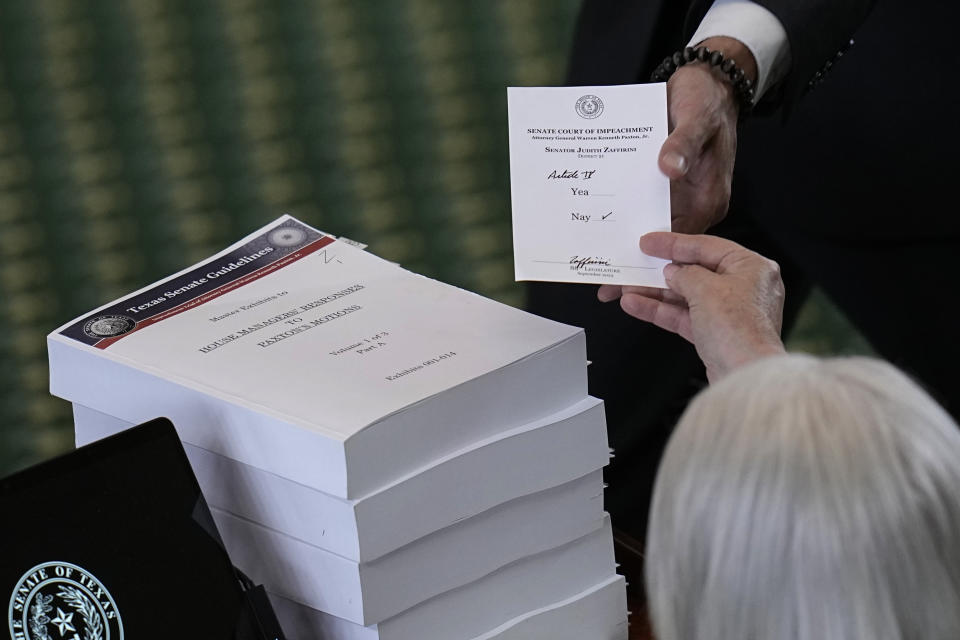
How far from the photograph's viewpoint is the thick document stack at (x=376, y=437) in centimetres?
76

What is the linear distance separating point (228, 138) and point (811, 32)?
1013mm

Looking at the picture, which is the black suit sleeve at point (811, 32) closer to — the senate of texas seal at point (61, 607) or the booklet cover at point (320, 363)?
the booklet cover at point (320, 363)

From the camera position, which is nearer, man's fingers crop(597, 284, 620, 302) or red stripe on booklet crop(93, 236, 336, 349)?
red stripe on booklet crop(93, 236, 336, 349)

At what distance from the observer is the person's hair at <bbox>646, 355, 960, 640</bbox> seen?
0.48 meters

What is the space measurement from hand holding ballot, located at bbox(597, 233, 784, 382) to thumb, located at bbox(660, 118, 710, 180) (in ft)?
0.17

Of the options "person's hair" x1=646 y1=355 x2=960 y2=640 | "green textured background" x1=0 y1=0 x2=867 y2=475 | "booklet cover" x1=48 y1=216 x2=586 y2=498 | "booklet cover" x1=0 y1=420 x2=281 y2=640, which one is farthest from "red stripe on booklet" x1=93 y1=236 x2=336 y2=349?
"green textured background" x1=0 y1=0 x2=867 y2=475

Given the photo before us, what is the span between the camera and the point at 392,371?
2.67 feet

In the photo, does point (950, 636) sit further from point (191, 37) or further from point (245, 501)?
point (191, 37)

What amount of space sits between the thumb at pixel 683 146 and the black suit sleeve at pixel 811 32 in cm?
20

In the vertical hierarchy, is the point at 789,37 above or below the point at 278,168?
above

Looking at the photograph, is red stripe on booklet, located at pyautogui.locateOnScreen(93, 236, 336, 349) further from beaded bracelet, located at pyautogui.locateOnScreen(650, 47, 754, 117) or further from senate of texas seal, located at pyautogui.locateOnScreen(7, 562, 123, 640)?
beaded bracelet, located at pyautogui.locateOnScreen(650, 47, 754, 117)

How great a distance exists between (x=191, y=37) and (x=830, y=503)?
A: 5.18 ft

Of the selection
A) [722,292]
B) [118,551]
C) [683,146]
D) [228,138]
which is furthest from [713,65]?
[228,138]

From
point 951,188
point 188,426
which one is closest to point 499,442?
point 188,426
